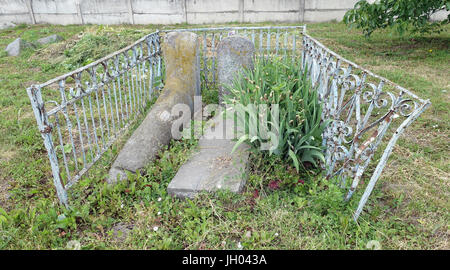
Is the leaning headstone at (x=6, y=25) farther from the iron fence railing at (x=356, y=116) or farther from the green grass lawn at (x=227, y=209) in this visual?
the iron fence railing at (x=356, y=116)

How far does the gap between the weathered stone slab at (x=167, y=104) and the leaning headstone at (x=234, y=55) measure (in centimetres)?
37

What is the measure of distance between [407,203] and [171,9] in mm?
11216

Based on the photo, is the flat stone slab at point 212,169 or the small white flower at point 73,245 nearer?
the small white flower at point 73,245

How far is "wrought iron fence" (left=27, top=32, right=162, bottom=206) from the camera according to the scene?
2469mm

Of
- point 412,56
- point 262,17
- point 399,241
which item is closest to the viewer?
point 399,241

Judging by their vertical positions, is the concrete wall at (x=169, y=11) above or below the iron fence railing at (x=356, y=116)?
above

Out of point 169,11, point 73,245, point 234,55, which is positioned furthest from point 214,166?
point 169,11

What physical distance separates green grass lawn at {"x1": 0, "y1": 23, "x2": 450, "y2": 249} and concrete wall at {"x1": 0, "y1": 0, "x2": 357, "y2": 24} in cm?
847

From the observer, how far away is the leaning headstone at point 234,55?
4.45 metres

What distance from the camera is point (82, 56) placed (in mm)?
6883

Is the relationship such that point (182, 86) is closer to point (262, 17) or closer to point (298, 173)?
point (298, 173)

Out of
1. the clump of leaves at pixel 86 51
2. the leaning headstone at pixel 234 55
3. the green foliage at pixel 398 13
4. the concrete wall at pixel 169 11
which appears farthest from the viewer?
the concrete wall at pixel 169 11

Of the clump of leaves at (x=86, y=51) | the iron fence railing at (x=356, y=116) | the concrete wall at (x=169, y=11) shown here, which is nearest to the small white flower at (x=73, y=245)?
the iron fence railing at (x=356, y=116)

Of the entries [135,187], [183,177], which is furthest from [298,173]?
[135,187]
